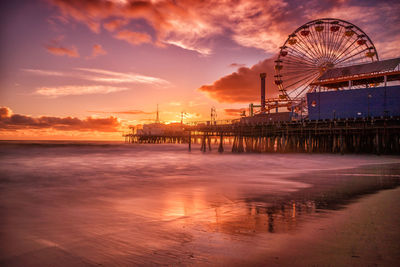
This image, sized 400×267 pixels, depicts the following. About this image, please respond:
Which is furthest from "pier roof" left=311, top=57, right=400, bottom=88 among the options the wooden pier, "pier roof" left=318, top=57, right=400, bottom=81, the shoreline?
the shoreline

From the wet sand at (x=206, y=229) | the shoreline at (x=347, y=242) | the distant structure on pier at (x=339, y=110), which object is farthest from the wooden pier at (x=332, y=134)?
the shoreline at (x=347, y=242)

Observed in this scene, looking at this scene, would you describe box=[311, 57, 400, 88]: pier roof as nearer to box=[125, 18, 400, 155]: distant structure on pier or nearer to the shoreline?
box=[125, 18, 400, 155]: distant structure on pier

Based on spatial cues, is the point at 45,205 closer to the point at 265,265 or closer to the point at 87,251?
the point at 87,251

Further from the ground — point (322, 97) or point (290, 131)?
point (322, 97)

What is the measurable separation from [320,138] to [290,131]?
4003mm

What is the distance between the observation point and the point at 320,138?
1492 inches

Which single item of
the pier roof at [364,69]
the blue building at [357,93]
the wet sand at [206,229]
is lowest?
the wet sand at [206,229]

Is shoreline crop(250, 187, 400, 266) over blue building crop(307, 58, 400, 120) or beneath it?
beneath

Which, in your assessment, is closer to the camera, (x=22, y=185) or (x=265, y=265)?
(x=265, y=265)

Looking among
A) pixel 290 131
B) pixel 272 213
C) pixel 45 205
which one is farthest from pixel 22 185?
pixel 290 131

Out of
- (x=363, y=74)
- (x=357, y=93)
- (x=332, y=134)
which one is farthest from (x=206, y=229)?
(x=363, y=74)

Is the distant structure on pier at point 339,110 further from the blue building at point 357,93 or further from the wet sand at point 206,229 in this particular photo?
the wet sand at point 206,229

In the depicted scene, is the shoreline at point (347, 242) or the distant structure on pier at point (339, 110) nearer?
the shoreline at point (347, 242)

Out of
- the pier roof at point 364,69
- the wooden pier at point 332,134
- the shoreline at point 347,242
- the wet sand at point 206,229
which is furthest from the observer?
the pier roof at point 364,69
